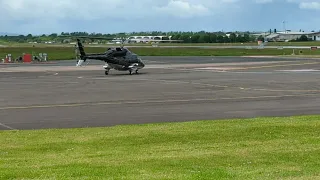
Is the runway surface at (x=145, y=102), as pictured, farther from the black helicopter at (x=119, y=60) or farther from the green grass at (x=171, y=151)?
the black helicopter at (x=119, y=60)

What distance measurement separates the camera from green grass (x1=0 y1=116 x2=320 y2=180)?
355 inches

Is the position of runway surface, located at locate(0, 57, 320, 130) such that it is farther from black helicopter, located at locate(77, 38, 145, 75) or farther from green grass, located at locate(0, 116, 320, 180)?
black helicopter, located at locate(77, 38, 145, 75)

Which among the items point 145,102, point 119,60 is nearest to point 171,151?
point 145,102

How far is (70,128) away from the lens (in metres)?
16.7

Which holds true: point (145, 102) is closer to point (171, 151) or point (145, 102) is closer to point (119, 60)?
point (171, 151)

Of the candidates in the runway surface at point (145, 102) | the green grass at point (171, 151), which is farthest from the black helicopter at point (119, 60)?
the green grass at point (171, 151)

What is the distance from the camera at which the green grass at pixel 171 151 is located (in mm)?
9008

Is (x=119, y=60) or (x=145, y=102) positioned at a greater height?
(x=119, y=60)

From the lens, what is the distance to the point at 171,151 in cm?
1181

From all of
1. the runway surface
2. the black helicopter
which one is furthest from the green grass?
the black helicopter

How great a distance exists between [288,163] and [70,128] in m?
8.34

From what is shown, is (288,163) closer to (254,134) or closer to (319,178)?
(319,178)

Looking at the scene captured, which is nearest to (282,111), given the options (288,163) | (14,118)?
(14,118)

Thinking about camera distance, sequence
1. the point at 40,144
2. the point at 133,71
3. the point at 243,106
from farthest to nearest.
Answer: the point at 133,71, the point at 243,106, the point at 40,144
